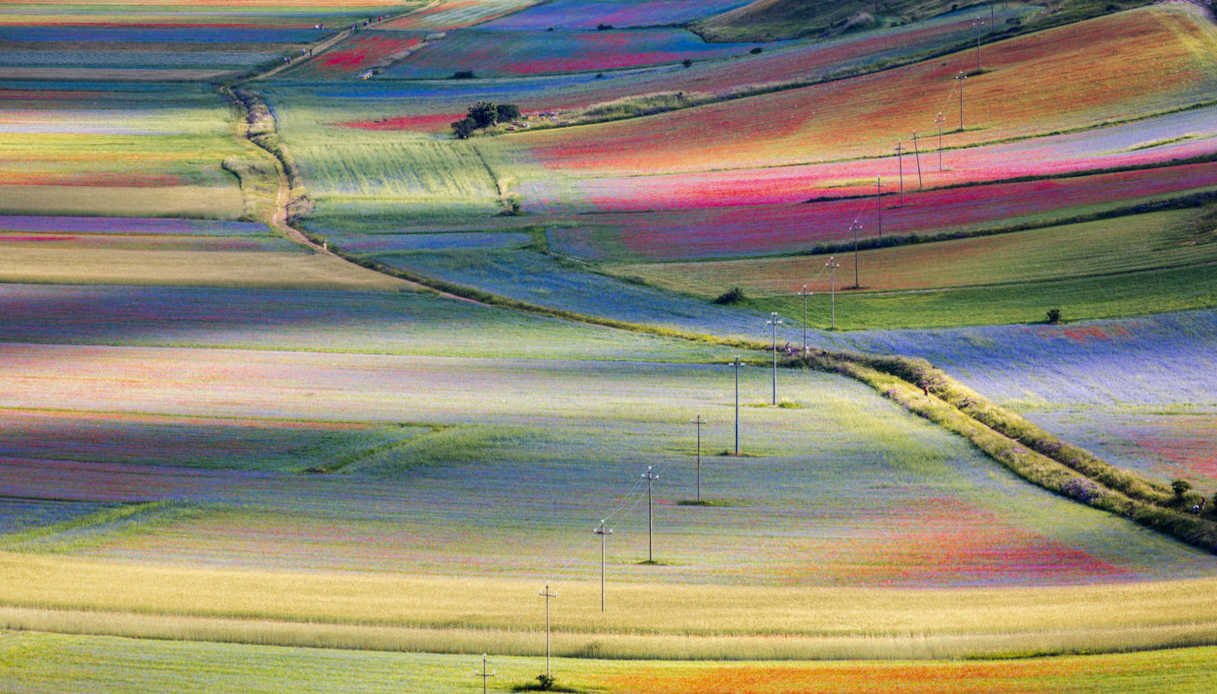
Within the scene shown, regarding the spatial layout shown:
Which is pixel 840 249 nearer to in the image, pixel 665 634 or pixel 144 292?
pixel 144 292

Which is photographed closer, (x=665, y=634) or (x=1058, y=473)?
(x=665, y=634)

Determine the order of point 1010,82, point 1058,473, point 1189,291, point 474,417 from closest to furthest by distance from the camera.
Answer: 1. point 1058,473
2. point 474,417
3. point 1189,291
4. point 1010,82

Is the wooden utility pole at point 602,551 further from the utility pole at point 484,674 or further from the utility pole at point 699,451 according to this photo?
the utility pole at point 484,674

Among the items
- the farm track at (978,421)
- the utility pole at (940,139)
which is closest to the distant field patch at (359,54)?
the utility pole at (940,139)

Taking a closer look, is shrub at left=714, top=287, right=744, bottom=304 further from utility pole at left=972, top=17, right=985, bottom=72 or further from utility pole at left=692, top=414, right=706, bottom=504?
utility pole at left=972, top=17, right=985, bottom=72

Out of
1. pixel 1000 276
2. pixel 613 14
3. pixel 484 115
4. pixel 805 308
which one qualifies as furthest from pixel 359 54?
pixel 805 308

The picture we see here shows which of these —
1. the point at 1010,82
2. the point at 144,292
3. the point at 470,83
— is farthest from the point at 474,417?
the point at 470,83

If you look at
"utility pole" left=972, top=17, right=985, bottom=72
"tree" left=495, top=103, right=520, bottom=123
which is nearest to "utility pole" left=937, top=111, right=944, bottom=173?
"utility pole" left=972, top=17, right=985, bottom=72
